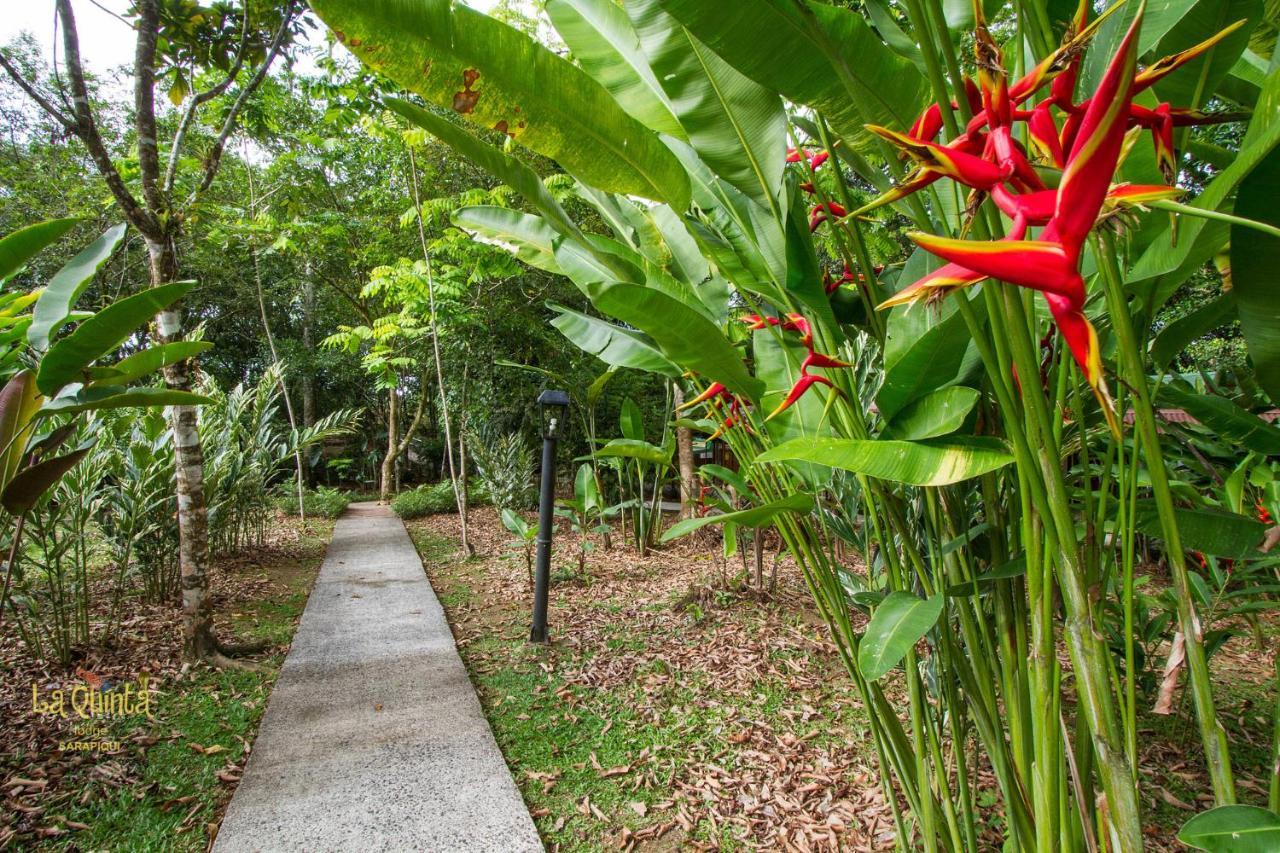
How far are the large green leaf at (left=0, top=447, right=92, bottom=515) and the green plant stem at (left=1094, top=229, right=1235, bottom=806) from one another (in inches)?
104

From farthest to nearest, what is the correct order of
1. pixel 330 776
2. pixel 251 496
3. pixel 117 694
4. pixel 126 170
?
1. pixel 251 496
2. pixel 126 170
3. pixel 117 694
4. pixel 330 776

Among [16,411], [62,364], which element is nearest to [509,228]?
[62,364]

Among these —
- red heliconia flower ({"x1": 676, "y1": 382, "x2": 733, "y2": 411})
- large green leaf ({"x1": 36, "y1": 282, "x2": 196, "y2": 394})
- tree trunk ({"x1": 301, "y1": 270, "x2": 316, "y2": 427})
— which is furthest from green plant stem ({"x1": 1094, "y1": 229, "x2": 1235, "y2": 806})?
tree trunk ({"x1": 301, "y1": 270, "x2": 316, "y2": 427})

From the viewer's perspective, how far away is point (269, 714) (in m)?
2.62

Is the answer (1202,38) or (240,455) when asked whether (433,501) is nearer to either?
(240,455)

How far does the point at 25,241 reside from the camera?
1.68 m

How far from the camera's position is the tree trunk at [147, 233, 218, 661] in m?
2.96

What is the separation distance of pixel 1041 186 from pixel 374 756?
273 cm

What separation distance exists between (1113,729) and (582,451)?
342 inches

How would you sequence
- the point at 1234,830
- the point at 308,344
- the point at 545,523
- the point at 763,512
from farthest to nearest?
the point at 308,344, the point at 545,523, the point at 763,512, the point at 1234,830

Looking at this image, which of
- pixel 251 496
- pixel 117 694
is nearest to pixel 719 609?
pixel 117 694

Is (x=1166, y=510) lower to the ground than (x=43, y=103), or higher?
lower

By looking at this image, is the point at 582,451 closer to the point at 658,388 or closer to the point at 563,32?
the point at 658,388

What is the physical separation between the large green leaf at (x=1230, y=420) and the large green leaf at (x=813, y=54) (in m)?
0.71
